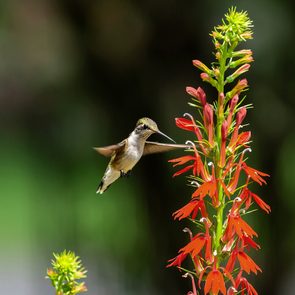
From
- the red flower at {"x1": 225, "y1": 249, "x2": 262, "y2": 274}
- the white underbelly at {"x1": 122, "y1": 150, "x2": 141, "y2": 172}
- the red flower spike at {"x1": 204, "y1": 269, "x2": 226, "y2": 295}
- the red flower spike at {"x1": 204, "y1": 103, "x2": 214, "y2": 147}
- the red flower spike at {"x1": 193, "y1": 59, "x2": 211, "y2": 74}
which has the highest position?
the red flower spike at {"x1": 193, "y1": 59, "x2": 211, "y2": 74}

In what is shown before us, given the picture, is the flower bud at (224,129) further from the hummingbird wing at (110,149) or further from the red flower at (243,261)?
the hummingbird wing at (110,149)

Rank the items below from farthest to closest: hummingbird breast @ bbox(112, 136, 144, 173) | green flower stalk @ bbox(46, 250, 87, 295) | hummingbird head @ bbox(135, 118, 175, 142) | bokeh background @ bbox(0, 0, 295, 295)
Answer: bokeh background @ bbox(0, 0, 295, 295), hummingbird breast @ bbox(112, 136, 144, 173), hummingbird head @ bbox(135, 118, 175, 142), green flower stalk @ bbox(46, 250, 87, 295)

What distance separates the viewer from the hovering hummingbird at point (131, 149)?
1.72 metres

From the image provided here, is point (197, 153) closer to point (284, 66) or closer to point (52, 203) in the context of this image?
point (284, 66)

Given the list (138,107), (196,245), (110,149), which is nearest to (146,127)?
(110,149)

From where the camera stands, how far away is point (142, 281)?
16.4 ft

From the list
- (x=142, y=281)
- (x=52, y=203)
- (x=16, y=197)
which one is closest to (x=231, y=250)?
(x=142, y=281)

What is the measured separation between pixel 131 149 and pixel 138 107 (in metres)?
2.93

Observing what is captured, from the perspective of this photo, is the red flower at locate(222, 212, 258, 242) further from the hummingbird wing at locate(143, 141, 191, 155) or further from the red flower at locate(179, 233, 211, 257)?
the hummingbird wing at locate(143, 141, 191, 155)

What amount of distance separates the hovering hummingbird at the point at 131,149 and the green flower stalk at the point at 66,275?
0.47m

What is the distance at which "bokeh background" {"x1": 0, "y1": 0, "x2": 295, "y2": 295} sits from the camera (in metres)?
4.71

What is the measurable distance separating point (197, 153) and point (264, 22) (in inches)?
136

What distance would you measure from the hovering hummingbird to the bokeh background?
8.22 ft

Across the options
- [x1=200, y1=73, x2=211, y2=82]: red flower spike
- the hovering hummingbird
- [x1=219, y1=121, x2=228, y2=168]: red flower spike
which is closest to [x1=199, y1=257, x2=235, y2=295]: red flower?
[x1=219, y1=121, x2=228, y2=168]: red flower spike
